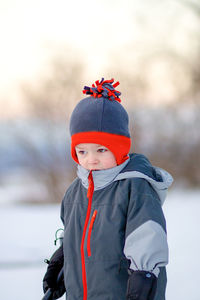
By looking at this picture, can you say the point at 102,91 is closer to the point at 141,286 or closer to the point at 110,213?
the point at 110,213

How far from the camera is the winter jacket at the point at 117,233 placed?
4.71 feet

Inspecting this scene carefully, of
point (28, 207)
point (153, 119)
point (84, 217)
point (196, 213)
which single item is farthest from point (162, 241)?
point (153, 119)

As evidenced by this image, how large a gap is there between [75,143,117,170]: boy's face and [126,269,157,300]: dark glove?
1.36 feet

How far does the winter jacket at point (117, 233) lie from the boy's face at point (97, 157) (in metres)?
0.02

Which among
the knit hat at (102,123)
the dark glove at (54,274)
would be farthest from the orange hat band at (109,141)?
the dark glove at (54,274)

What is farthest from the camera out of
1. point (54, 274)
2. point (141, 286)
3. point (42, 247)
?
point (42, 247)

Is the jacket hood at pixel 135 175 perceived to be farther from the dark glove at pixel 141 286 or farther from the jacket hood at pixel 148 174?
the dark glove at pixel 141 286

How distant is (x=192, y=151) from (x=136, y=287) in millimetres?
5094

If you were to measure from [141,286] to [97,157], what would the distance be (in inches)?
19.4

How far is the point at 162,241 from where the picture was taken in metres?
1.44

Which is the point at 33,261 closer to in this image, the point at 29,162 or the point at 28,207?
the point at 28,207

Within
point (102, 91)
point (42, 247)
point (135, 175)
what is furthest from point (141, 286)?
point (42, 247)

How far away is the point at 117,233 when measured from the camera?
150cm

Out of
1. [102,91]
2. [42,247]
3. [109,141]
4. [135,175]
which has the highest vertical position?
[102,91]
